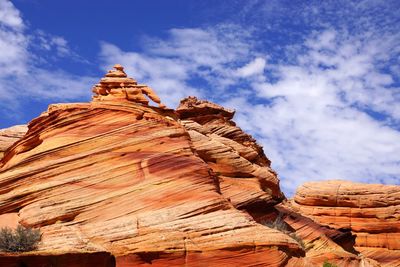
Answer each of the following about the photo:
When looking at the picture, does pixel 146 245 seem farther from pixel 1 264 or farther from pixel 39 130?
pixel 39 130

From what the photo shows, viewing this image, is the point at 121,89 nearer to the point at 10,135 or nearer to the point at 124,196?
the point at 124,196

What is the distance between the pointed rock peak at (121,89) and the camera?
30.5 metres

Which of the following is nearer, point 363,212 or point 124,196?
point 124,196

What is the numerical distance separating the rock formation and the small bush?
0.39 m

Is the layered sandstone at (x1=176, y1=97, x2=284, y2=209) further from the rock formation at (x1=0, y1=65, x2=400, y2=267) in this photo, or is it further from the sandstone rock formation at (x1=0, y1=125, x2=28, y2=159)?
the sandstone rock formation at (x1=0, y1=125, x2=28, y2=159)

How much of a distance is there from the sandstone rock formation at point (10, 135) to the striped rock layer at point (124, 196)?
9834 mm

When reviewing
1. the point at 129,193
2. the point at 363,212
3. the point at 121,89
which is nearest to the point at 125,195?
the point at 129,193

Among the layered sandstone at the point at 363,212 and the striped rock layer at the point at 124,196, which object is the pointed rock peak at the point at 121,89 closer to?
the striped rock layer at the point at 124,196

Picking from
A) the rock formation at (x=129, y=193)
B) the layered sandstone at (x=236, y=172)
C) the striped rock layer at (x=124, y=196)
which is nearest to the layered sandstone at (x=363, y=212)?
the layered sandstone at (x=236, y=172)

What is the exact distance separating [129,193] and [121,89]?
32.4ft

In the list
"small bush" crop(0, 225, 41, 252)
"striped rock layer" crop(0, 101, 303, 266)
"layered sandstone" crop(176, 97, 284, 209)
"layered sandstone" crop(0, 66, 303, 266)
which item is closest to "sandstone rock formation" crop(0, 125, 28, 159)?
"striped rock layer" crop(0, 101, 303, 266)

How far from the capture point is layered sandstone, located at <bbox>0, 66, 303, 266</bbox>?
65.6ft

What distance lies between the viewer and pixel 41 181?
23.0m

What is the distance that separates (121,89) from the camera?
101ft
